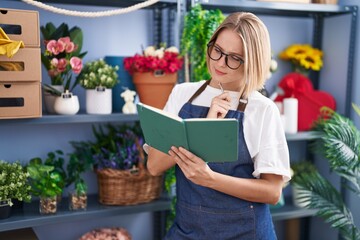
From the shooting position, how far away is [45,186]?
1.88m

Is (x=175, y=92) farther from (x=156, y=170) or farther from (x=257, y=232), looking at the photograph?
(x=257, y=232)

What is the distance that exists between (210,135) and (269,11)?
1444 millimetres

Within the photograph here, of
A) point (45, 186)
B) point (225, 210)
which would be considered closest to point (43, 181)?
point (45, 186)

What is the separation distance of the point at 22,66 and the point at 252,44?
921mm

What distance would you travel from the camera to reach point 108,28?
7.31ft

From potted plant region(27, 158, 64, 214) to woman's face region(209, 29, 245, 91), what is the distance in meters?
0.89

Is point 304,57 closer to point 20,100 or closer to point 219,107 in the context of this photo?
point 219,107

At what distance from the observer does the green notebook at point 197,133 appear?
1.18 meters

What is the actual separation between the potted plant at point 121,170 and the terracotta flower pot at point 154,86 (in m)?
0.19

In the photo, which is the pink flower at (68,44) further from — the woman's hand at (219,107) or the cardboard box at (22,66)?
the woman's hand at (219,107)

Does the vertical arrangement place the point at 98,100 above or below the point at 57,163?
above

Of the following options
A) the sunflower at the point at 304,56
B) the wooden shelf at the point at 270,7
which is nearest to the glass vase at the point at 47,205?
the wooden shelf at the point at 270,7

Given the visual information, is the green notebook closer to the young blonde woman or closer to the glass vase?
the young blonde woman

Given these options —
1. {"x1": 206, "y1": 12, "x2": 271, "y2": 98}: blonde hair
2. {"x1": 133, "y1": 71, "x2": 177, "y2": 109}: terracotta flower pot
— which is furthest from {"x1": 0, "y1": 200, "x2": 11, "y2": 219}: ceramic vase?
{"x1": 206, "y1": 12, "x2": 271, "y2": 98}: blonde hair
